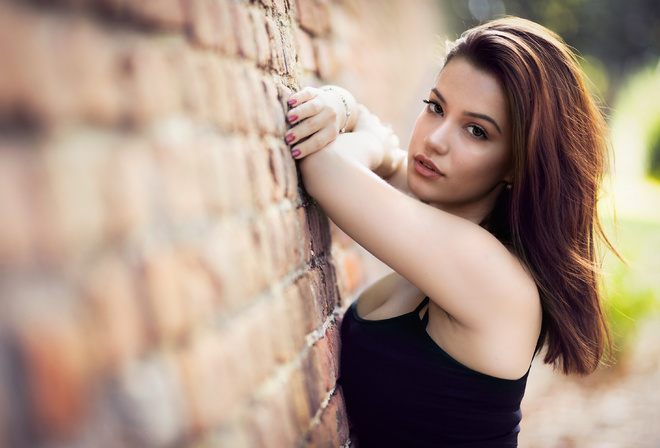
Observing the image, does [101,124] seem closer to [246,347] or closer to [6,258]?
[6,258]

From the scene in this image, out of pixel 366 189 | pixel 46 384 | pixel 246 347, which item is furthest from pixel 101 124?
pixel 366 189

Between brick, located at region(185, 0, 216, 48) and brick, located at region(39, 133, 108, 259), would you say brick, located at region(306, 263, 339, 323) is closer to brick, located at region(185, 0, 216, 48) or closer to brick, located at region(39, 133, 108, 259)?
brick, located at region(185, 0, 216, 48)

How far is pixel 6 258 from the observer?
0.42m

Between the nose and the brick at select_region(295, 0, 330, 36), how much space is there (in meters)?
0.55

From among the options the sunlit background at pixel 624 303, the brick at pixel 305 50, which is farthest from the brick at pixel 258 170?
the sunlit background at pixel 624 303

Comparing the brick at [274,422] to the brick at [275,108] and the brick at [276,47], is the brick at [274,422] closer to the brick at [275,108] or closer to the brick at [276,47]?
the brick at [275,108]

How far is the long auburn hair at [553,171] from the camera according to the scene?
1.50m

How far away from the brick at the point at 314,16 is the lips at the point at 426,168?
57 centimetres

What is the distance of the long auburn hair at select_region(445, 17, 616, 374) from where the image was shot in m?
1.50

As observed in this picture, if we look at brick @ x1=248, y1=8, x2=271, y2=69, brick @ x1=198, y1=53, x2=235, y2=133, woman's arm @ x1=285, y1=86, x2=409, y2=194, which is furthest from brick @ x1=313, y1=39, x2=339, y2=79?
brick @ x1=198, y1=53, x2=235, y2=133

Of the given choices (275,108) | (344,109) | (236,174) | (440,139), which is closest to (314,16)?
(344,109)

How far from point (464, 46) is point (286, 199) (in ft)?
3.13

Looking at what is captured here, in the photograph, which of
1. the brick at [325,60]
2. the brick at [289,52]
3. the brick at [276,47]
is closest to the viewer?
the brick at [276,47]

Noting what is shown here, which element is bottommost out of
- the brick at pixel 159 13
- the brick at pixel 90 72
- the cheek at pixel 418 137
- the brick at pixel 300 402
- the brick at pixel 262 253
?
the brick at pixel 300 402
